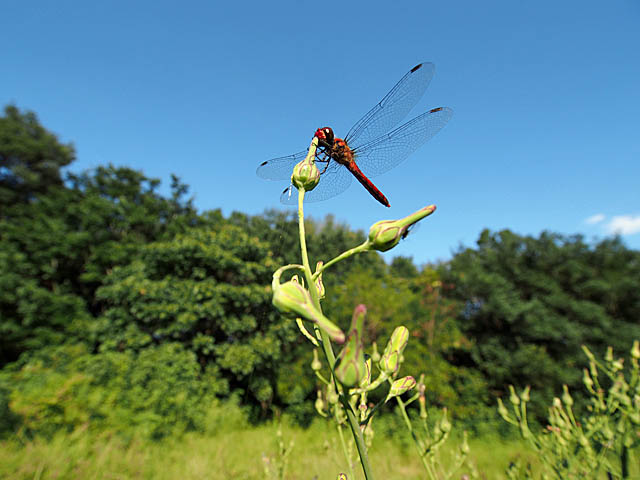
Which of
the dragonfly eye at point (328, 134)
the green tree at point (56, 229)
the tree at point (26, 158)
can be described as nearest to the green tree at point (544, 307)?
the dragonfly eye at point (328, 134)

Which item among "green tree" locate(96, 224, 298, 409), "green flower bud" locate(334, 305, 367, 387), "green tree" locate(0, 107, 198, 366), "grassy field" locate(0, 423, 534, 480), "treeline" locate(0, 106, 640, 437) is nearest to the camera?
"green flower bud" locate(334, 305, 367, 387)

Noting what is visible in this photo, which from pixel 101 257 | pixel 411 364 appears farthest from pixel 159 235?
pixel 411 364

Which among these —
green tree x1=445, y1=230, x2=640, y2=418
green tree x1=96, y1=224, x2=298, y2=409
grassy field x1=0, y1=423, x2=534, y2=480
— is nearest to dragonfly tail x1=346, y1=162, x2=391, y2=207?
grassy field x1=0, y1=423, x2=534, y2=480

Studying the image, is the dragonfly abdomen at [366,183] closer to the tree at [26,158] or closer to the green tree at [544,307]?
the green tree at [544,307]

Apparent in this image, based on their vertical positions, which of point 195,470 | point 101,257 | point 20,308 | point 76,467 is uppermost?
point 101,257

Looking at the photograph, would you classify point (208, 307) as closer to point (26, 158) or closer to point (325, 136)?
point (325, 136)

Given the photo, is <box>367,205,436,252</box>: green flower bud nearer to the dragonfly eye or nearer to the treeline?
the dragonfly eye

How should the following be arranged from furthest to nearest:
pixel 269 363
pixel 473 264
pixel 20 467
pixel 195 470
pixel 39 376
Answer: pixel 473 264
pixel 269 363
pixel 39 376
pixel 195 470
pixel 20 467

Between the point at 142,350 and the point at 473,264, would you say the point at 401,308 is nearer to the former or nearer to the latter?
the point at 473,264

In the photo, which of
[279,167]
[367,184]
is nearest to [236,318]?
[279,167]
